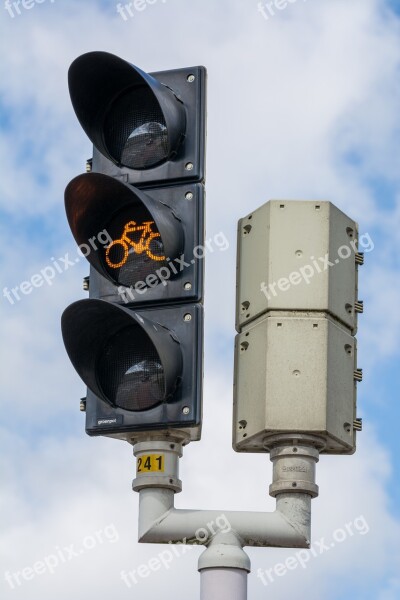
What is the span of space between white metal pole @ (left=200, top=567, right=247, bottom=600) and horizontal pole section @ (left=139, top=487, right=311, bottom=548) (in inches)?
6.4

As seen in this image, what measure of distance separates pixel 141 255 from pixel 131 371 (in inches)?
18.3

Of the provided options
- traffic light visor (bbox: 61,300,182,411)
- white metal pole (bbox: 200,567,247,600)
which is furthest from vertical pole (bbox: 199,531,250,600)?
traffic light visor (bbox: 61,300,182,411)

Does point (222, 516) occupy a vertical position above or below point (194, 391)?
below

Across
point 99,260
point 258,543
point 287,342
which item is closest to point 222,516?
point 258,543

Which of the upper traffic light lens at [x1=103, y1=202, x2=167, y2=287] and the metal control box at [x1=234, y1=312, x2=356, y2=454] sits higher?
the upper traffic light lens at [x1=103, y1=202, x2=167, y2=287]

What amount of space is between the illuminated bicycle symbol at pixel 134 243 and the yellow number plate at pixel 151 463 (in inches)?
29.9

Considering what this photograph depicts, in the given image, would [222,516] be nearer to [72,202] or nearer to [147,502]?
[147,502]

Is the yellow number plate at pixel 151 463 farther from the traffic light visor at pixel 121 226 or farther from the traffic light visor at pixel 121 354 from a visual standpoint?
the traffic light visor at pixel 121 226

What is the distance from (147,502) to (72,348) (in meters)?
0.65

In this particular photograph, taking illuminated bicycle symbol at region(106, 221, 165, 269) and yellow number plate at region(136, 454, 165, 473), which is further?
illuminated bicycle symbol at region(106, 221, 165, 269)

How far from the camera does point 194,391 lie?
634 centimetres

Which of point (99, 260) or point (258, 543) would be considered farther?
point (99, 260)

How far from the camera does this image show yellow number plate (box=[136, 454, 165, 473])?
645 centimetres

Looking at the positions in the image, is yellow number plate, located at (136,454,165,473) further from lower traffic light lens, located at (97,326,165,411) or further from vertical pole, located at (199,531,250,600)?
vertical pole, located at (199,531,250,600)
